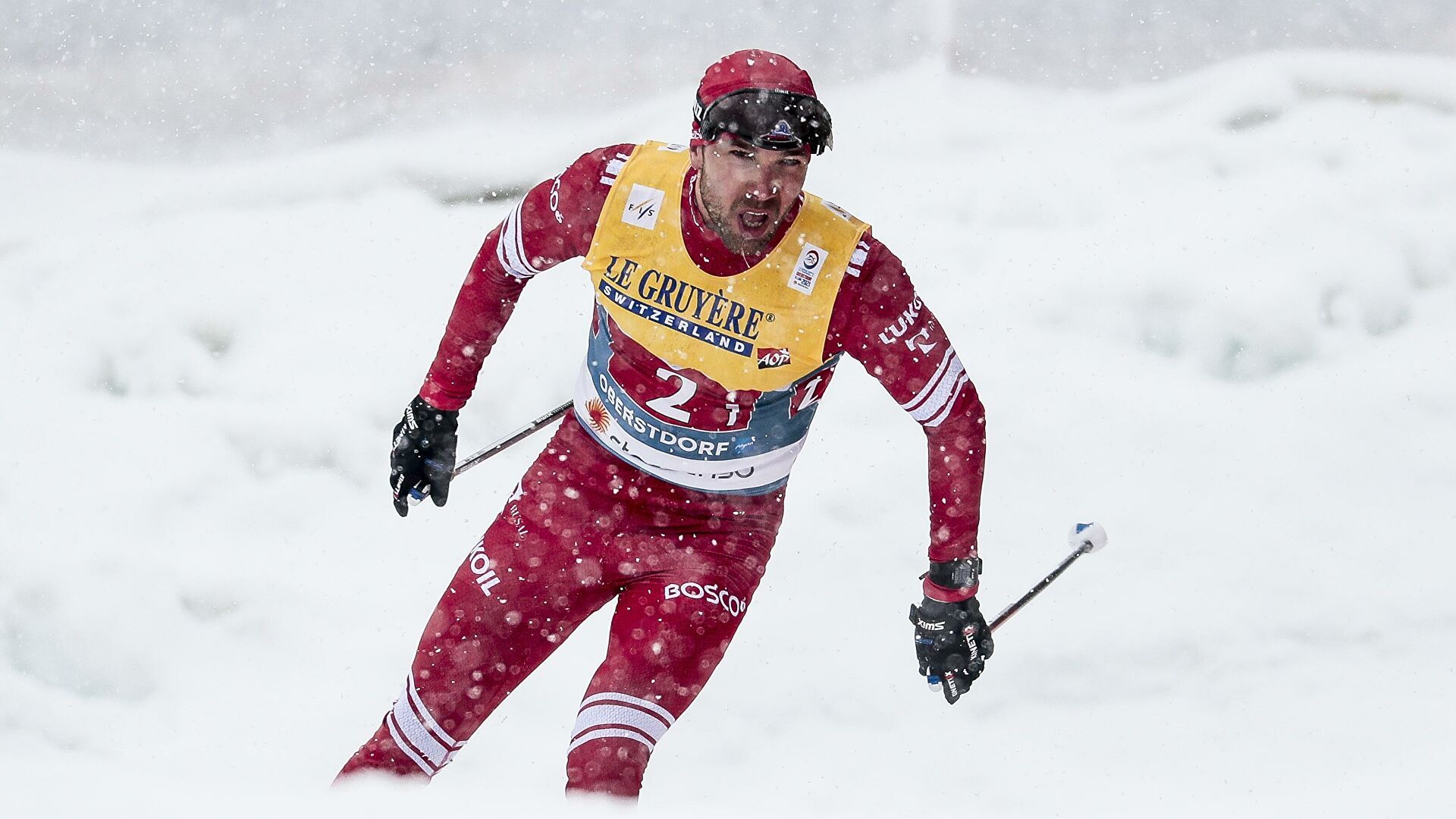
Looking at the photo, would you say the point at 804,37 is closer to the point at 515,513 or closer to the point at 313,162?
the point at 313,162

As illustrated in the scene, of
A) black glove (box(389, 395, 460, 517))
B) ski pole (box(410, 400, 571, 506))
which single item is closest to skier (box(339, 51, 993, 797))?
black glove (box(389, 395, 460, 517))

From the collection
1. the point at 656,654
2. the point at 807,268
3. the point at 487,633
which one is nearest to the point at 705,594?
the point at 656,654

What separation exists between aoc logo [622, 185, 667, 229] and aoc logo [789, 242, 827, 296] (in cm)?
30

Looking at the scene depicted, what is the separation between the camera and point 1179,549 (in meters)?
4.74

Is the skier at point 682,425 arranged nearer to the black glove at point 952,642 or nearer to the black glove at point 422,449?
the black glove at point 952,642

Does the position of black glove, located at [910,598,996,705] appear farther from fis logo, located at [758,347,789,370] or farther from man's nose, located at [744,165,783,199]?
man's nose, located at [744,165,783,199]

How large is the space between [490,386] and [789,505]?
1.23 m

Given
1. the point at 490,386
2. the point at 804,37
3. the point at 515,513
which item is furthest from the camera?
the point at 804,37

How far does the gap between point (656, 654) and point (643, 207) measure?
0.88 metres

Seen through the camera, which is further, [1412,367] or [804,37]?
[804,37]

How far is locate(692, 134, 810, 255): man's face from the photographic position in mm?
2555

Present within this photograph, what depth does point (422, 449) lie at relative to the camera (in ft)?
10.6

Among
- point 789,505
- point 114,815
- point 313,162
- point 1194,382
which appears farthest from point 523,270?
point 313,162

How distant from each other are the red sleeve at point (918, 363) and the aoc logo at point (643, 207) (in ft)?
1.33
